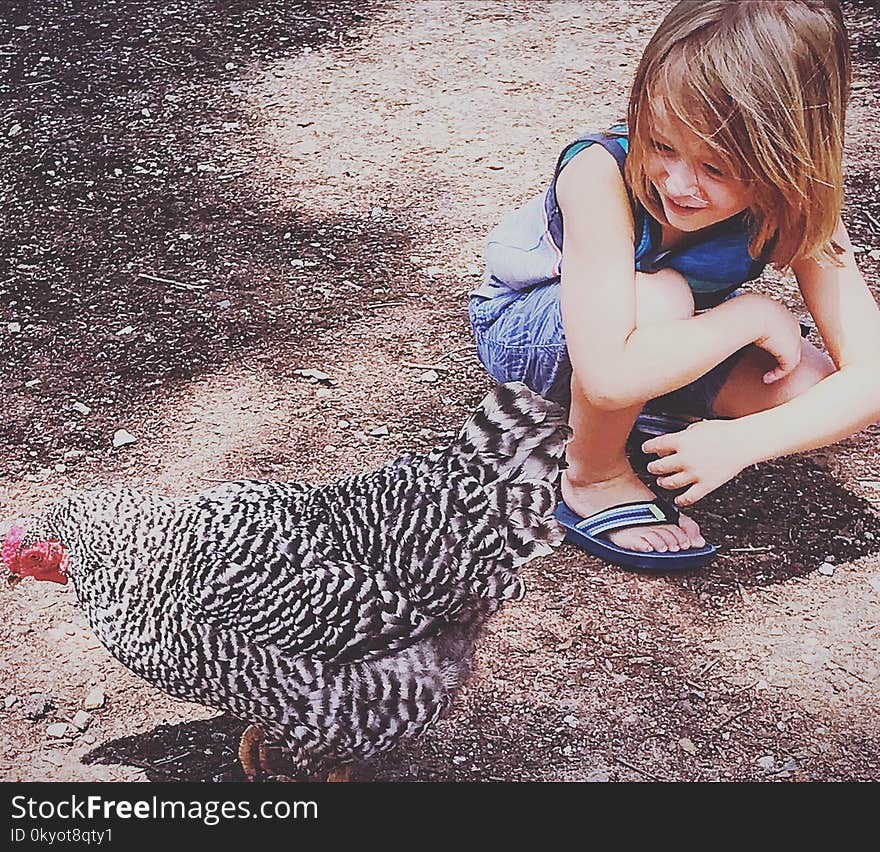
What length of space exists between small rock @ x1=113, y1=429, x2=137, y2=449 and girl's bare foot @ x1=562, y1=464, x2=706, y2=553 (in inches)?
38.6

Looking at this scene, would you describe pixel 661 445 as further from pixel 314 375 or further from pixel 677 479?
pixel 314 375

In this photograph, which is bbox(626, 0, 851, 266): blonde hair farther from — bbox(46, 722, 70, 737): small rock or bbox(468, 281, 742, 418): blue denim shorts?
bbox(46, 722, 70, 737): small rock

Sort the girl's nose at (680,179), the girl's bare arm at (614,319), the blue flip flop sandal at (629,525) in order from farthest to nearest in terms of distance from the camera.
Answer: the blue flip flop sandal at (629,525) → the girl's bare arm at (614,319) → the girl's nose at (680,179)

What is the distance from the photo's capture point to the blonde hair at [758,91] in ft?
6.10

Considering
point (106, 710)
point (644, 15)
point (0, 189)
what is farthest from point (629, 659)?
point (644, 15)

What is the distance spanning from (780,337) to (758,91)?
494 mm

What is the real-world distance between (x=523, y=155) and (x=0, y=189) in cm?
163

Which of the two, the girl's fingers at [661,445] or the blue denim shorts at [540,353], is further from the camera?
the blue denim shorts at [540,353]

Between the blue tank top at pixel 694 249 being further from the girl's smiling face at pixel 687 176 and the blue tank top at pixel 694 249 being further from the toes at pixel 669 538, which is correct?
the toes at pixel 669 538

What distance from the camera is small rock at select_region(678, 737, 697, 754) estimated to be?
1962 millimetres

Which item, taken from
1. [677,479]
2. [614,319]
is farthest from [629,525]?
[614,319]

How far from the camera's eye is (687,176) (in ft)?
6.42

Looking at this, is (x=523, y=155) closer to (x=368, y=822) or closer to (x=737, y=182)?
(x=737, y=182)

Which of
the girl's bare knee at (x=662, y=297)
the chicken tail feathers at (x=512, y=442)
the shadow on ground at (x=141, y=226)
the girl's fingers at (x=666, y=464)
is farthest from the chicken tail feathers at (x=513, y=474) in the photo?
the shadow on ground at (x=141, y=226)
